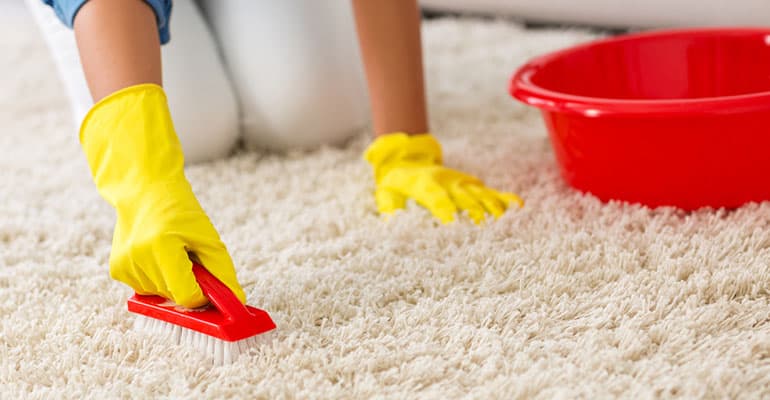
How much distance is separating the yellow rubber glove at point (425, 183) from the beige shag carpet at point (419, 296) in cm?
2

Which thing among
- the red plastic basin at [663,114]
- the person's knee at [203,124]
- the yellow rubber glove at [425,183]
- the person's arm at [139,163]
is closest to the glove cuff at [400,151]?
the yellow rubber glove at [425,183]

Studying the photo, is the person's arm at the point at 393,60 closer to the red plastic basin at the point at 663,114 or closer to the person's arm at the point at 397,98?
the person's arm at the point at 397,98

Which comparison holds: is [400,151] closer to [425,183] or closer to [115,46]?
[425,183]

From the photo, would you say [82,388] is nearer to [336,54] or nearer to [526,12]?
[336,54]

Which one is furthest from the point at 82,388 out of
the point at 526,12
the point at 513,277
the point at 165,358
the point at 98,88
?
the point at 526,12

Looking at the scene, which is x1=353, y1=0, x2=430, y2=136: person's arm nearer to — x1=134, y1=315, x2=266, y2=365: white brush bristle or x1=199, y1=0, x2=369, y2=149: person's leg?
x1=199, y1=0, x2=369, y2=149: person's leg

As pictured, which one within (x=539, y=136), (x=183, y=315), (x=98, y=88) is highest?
(x=98, y=88)

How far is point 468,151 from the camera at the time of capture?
3.84ft

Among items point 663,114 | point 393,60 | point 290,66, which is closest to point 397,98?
point 393,60

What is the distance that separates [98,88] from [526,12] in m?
1.21

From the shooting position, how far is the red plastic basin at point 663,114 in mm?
840

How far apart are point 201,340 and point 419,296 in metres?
0.20

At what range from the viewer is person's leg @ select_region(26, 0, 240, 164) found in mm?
1181

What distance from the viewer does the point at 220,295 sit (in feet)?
2.26
